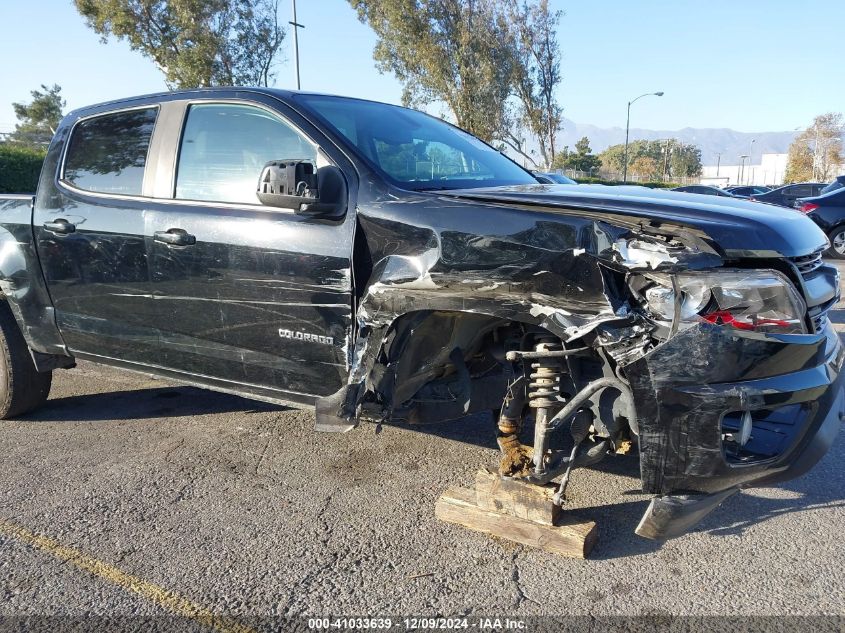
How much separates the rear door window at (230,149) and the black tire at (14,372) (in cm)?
167

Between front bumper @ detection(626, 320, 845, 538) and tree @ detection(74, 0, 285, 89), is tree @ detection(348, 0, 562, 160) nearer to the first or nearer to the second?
tree @ detection(74, 0, 285, 89)

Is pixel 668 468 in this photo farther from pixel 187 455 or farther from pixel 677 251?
pixel 187 455

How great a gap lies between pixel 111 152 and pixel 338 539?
8.55ft

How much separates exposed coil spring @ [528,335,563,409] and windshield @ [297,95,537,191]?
97 centimetres

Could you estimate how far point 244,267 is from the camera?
10.5 ft

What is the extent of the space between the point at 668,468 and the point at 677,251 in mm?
740

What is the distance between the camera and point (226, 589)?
2531 millimetres

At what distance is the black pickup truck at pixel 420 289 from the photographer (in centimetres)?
225

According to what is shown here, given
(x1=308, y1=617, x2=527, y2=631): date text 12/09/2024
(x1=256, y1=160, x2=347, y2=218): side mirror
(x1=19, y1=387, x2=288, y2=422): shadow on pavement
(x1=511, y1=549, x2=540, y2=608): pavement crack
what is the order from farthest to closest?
(x1=19, y1=387, x2=288, y2=422): shadow on pavement → (x1=256, y1=160, x2=347, y2=218): side mirror → (x1=511, y1=549, x2=540, y2=608): pavement crack → (x1=308, y1=617, x2=527, y2=631): date text 12/09/2024

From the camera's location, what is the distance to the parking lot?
246 cm

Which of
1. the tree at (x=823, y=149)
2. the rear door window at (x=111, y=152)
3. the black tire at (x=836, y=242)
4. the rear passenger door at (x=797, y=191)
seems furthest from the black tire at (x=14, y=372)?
the tree at (x=823, y=149)

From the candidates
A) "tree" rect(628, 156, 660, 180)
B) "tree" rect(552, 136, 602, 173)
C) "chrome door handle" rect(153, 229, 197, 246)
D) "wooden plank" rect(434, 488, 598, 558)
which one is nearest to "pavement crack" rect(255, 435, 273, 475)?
"wooden plank" rect(434, 488, 598, 558)

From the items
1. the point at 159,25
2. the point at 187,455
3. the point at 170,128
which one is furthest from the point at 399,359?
the point at 159,25

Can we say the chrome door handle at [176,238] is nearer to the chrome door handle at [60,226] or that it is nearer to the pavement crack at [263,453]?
the chrome door handle at [60,226]
